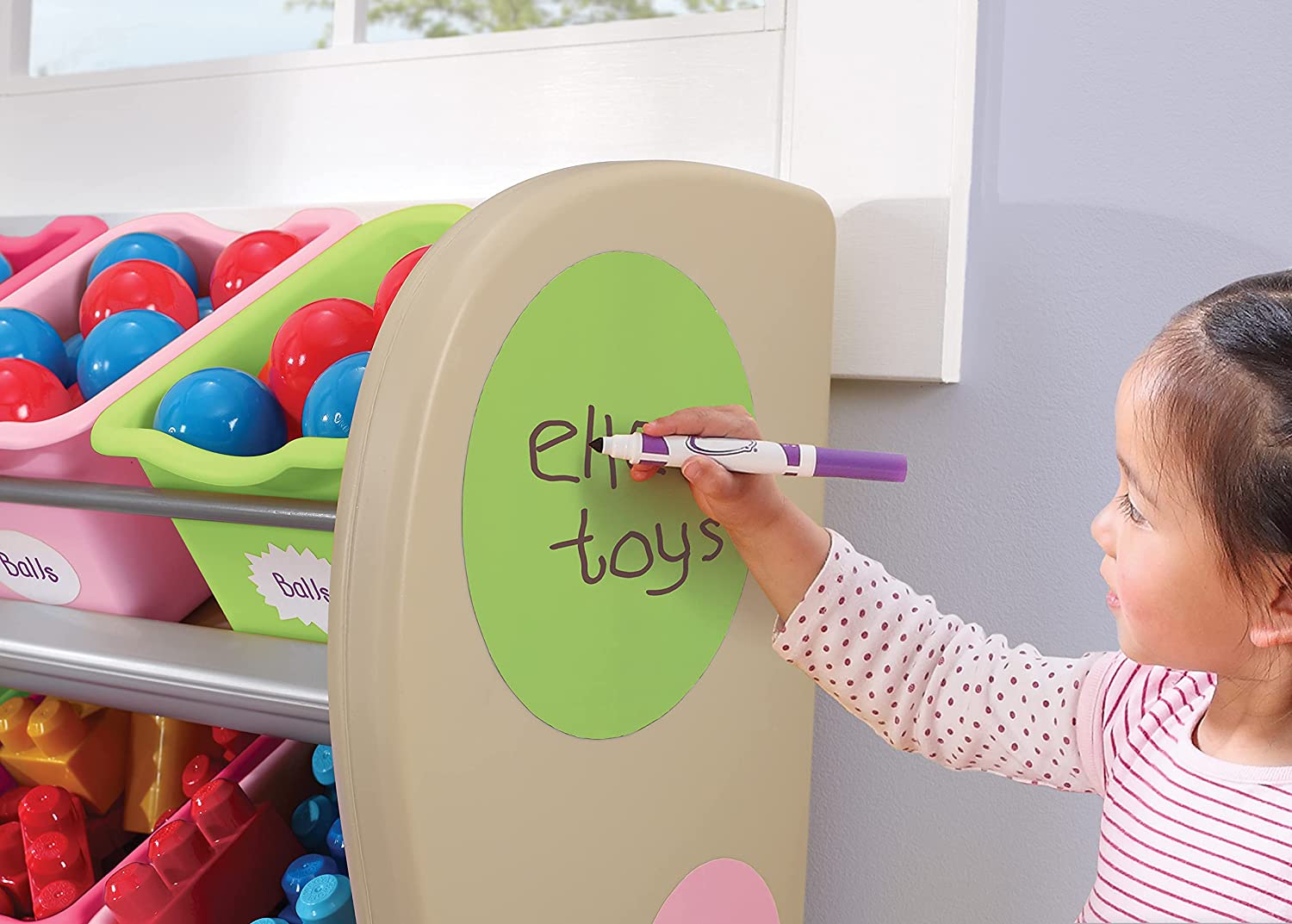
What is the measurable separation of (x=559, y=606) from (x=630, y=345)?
0.45ft

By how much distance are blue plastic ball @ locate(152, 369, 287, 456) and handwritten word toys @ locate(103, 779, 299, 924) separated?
245 millimetres

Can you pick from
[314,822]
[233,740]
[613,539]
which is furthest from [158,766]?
[613,539]

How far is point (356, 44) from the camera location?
1.11 metres

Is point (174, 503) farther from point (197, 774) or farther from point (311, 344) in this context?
point (197, 774)

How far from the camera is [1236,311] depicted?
0.54 m

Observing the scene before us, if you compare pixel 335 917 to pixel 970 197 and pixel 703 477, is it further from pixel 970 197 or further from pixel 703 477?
pixel 970 197

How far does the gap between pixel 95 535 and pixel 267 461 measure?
10.1 inches

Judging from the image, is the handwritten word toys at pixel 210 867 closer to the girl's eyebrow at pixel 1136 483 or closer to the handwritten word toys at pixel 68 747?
the handwritten word toys at pixel 68 747

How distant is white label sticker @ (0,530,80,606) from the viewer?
82 centimetres

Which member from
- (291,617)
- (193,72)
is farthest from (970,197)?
(193,72)

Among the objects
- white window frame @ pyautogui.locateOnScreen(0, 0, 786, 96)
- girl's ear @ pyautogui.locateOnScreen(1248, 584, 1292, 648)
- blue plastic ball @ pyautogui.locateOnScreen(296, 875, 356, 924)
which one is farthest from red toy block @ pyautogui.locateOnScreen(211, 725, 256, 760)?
girl's ear @ pyautogui.locateOnScreen(1248, 584, 1292, 648)

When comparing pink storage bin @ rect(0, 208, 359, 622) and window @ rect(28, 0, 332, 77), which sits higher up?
window @ rect(28, 0, 332, 77)

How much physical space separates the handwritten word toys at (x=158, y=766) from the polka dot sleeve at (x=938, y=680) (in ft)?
1.71

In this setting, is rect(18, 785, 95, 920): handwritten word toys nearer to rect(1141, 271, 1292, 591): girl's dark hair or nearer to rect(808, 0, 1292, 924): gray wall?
rect(808, 0, 1292, 924): gray wall
